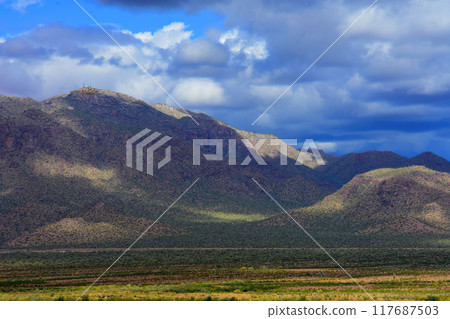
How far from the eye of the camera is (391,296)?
1937 inches

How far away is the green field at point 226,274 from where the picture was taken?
51938mm

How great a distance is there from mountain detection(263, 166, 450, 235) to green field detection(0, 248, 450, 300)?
149 feet

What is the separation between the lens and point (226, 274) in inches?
2933

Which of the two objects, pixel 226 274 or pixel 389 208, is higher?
pixel 389 208

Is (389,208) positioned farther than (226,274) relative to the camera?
Yes

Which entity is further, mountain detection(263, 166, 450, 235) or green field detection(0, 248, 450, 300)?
mountain detection(263, 166, 450, 235)

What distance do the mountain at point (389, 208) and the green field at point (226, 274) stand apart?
149ft

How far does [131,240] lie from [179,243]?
12.1 metres

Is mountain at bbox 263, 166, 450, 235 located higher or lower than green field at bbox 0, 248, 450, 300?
higher

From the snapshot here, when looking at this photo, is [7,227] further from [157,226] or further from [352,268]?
[352,268]

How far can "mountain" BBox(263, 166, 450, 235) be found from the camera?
160 m

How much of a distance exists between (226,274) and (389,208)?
363ft

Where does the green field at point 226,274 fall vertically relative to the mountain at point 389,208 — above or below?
below

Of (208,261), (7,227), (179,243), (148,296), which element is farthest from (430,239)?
(148,296)
